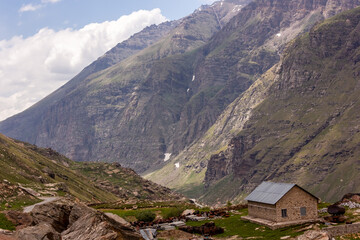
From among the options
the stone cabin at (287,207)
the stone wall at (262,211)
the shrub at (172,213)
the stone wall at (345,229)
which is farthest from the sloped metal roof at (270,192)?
the shrub at (172,213)

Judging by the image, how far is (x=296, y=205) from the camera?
67.1 m

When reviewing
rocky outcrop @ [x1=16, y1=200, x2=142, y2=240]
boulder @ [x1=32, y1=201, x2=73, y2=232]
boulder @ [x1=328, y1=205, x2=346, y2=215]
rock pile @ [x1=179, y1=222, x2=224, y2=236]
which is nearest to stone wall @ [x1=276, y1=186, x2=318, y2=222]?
boulder @ [x1=328, y1=205, x2=346, y2=215]

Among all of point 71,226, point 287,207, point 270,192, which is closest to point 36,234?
point 71,226

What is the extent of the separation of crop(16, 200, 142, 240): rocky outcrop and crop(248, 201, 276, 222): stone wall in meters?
31.5

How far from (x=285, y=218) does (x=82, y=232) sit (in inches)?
1521

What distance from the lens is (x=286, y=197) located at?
66688mm

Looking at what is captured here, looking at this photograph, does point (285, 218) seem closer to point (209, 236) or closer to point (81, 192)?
point (209, 236)

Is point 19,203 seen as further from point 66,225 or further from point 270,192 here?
point 270,192

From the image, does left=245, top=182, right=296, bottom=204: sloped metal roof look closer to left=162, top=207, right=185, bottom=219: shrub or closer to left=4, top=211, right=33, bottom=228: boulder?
left=162, top=207, right=185, bottom=219: shrub

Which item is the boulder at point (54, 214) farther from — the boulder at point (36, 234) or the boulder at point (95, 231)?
the boulder at point (36, 234)

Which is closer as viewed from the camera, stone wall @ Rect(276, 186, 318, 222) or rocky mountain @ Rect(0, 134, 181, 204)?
stone wall @ Rect(276, 186, 318, 222)

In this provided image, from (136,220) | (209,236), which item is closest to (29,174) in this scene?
(136,220)

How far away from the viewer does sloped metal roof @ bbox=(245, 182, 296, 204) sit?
221 ft

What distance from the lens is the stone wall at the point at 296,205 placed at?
217 ft
